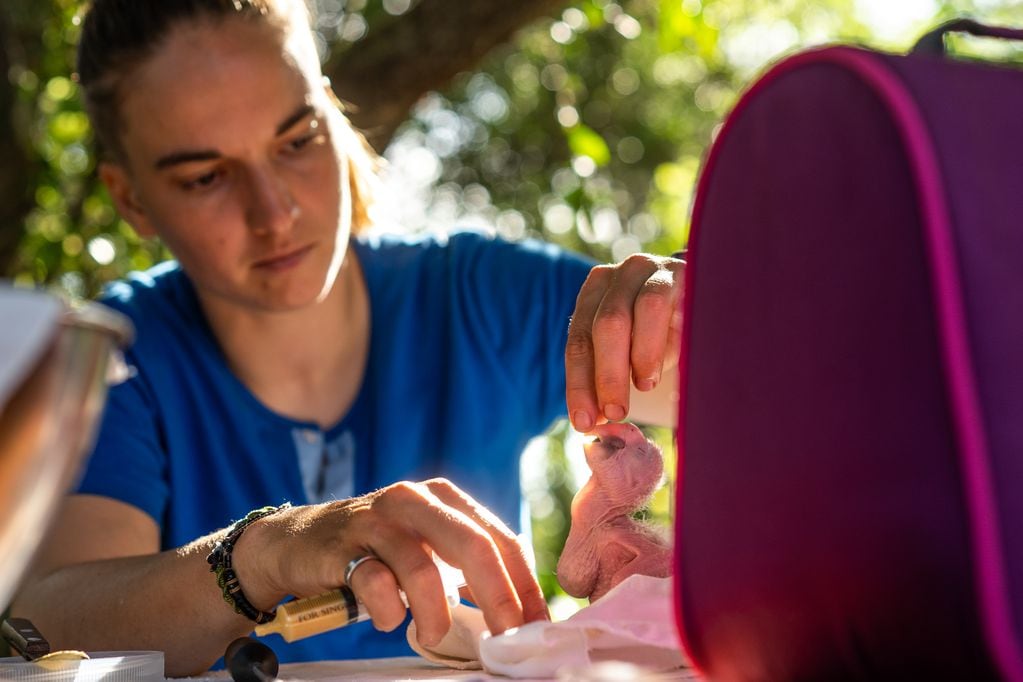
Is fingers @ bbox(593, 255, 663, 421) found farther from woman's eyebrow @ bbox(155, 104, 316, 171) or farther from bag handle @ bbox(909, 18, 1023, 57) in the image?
woman's eyebrow @ bbox(155, 104, 316, 171)

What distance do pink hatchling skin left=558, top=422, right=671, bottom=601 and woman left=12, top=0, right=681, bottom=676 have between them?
0.14m

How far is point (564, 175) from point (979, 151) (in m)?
4.81

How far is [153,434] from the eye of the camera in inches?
63.2

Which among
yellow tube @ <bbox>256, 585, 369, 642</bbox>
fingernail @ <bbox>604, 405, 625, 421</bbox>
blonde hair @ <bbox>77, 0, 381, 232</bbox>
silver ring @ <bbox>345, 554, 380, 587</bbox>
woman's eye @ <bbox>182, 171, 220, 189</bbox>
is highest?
blonde hair @ <bbox>77, 0, 381, 232</bbox>

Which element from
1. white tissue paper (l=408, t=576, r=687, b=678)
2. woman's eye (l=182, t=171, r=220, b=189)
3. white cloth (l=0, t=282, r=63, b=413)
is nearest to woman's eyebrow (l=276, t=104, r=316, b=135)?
woman's eye (l=182, t=171, r=220, b=189)

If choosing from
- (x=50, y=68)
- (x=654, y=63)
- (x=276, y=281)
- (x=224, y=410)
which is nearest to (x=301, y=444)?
(x=224, y=410)

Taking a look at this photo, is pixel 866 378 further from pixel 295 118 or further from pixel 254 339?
pixel 254 339

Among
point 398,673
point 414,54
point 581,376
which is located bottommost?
point 398,673

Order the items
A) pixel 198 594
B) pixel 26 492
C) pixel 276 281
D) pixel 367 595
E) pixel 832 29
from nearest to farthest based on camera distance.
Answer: pixel 26 492
pixel 367 595
pixel 198 594
pixel 276 281
pixel 832 29

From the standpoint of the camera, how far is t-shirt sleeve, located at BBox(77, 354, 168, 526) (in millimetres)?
1472

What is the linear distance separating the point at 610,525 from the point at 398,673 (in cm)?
19

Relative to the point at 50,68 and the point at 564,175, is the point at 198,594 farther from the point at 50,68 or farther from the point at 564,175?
the point at 564,175

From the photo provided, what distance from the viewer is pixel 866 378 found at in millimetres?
512

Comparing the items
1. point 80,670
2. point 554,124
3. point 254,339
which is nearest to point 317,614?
point 80,670
